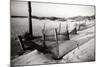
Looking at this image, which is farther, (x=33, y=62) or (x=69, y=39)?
(x=69, y=39)

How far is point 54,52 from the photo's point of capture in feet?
7.32

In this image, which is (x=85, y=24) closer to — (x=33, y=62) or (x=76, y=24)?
(x=76, y=24)

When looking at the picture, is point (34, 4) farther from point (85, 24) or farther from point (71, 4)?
point (85, 24)

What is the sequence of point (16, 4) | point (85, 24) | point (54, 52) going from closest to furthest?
point (16, 4) < point (54, 52) < point (85, 24)

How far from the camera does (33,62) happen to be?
2.15m

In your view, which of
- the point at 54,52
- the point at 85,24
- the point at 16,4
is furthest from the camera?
the point at 85,24

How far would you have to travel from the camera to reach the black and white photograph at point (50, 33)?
2.09 meters

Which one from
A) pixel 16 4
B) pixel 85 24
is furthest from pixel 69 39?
pixel 16 4

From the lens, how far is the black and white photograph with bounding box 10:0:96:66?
2092 mm

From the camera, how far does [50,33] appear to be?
2229 millimetres

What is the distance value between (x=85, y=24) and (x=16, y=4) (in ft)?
3.58

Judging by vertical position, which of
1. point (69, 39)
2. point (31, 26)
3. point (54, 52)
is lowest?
point (54, 52)
